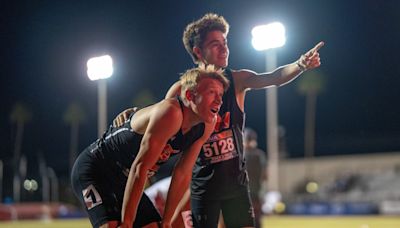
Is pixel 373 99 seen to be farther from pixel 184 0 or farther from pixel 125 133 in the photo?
pixel 125 133

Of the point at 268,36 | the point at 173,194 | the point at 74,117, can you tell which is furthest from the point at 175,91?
the point at 74,117

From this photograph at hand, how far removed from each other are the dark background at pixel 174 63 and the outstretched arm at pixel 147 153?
23523 millimetres

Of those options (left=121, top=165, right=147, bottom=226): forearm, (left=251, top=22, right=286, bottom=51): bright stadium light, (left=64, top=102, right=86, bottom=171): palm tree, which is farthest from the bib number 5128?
(left=64, top=102, right=86, bottom=171): palm tree

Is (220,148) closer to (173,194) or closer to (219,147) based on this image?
(219,147)

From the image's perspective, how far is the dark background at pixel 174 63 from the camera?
119 ft

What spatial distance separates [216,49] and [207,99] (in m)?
1.09

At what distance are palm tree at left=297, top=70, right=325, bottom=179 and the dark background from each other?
0.65m

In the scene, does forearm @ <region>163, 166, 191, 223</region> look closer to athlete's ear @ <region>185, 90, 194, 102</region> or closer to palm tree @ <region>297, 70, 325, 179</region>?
athlete's ear @ <region>185, 90, 194, 102</region>

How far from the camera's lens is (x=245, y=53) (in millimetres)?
→ 47250

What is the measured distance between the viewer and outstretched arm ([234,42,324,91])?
5715mm

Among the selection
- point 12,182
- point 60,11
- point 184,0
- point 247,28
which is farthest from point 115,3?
point 12,182

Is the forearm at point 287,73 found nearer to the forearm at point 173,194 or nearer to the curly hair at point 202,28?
the curly hair at point 202,28

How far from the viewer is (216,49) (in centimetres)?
580

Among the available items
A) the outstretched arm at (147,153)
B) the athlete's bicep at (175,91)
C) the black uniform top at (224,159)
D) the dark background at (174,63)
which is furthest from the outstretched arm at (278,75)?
the dark background at (174,63)
